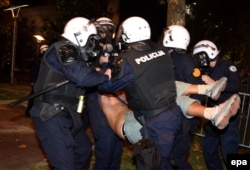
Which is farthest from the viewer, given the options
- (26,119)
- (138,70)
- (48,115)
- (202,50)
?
(26,119)

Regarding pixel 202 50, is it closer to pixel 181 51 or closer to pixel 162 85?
pixel 181 51

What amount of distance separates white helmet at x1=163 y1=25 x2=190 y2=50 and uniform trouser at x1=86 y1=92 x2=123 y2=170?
3.82 feet

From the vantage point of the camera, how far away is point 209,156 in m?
6.23

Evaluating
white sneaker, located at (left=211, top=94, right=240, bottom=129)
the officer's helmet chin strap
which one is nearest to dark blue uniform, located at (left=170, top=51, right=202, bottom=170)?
white sneaker, located at (left=211, top=94, right=240, bottom=129)

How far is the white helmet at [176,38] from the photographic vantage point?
5488 mm

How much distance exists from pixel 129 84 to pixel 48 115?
3.12ft

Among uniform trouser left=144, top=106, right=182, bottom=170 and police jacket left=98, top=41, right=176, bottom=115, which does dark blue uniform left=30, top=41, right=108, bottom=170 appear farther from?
uniform trouser left=144, top=106, right=182, bottom=170

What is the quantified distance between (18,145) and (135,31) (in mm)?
4046

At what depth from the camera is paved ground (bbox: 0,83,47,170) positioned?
21.6 feet

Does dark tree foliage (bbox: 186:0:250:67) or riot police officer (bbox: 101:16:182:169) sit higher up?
riot police officer (bbox: 101:16:182:169)

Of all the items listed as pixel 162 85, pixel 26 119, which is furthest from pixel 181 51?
pixel 26 119

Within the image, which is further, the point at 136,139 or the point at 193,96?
the point at 193,96

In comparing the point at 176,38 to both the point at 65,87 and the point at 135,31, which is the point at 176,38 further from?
the point at 65,87

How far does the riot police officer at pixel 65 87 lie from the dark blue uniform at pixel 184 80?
102 cm
